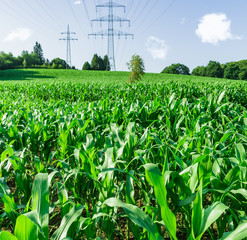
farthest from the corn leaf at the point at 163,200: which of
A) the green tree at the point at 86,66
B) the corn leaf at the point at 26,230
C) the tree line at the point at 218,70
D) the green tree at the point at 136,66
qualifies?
the green tree at the point at 86,66

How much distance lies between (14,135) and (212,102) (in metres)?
3.06

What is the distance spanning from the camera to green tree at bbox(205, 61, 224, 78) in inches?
2871

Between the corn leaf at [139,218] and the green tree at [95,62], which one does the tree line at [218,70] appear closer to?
the green tree at [95,62]

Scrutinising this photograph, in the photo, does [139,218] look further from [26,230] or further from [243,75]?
[243,75]

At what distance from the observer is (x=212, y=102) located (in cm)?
351

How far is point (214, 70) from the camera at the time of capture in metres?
72.8

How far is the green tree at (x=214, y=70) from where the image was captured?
7292cm

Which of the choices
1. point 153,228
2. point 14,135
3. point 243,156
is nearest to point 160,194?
point 153,228

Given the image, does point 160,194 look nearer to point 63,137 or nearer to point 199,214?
point 199,214

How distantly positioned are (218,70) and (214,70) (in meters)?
1.60

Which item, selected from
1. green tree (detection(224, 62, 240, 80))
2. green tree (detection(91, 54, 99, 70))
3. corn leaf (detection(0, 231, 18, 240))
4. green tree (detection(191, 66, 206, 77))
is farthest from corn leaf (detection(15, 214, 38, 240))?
green tree (detection(191, 66, 206, 77))

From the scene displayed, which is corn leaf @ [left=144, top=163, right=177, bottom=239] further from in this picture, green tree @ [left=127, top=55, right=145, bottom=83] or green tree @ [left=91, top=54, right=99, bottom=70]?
green tree @ [left=91, top=54, right=99, bottom=70]

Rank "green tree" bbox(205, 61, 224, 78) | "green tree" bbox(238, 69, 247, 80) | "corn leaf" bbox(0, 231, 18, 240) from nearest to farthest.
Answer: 1. "corn leaf" bbox(0, 231, 18, 240)
2. "green tree" bbox(238, 69, 247, 80)
3. "green tree" bbox(205, 61, 224, 78)

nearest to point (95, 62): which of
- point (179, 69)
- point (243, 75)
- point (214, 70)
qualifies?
point (179, 69)
